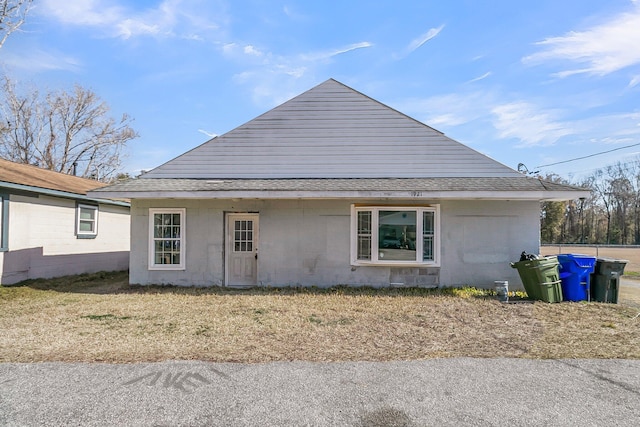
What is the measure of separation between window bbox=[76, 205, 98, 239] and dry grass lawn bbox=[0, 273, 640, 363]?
13.2ft

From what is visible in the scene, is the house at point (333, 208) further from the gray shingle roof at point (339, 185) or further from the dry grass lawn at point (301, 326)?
the dry grass lawn at point (301, 326)

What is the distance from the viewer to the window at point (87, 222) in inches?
537

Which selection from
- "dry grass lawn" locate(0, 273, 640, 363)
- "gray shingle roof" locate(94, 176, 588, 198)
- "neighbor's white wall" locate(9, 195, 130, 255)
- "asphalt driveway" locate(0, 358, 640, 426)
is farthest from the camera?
"neighbor's white wall" locate(9, 195, 130, 255)

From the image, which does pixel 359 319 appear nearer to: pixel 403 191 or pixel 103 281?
pixel 403 191

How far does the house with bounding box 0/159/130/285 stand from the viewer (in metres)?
10.9

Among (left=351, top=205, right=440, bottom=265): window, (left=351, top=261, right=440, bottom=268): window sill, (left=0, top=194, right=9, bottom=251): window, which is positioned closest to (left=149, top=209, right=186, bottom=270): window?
(left=0, top=194, right=9, bottom=251): window

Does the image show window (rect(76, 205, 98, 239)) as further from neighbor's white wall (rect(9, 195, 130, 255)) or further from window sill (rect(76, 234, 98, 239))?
neighbor's white wall (rect(9, 195, 130, 255))

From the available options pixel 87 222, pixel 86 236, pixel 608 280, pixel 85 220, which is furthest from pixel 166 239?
pixel 608 280

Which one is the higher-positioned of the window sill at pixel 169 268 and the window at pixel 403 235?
the window at pixel 403 235

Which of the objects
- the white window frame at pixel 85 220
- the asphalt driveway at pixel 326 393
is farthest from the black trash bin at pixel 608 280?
the white window frame at pixel 85 220

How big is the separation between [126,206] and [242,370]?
13.7m

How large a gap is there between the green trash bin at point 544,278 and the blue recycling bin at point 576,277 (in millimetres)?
214

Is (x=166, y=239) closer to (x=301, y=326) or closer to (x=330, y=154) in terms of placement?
(x=330, y=154)

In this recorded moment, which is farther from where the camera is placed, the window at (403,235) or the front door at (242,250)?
the front door at (242,250)
